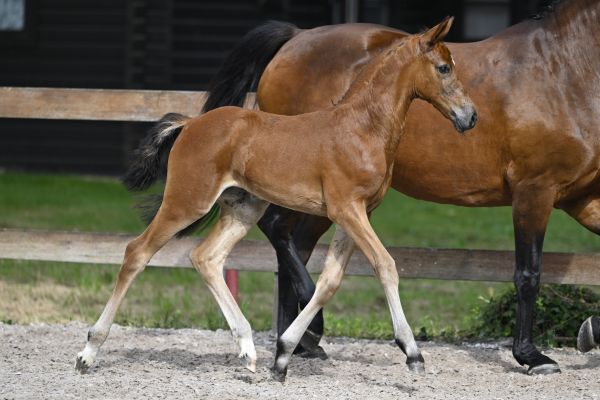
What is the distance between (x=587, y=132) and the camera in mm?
6078

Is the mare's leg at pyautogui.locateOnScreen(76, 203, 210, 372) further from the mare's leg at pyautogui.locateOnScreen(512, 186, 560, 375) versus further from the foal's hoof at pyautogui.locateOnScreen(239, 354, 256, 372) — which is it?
the mare's leg at pyautogui.locateOnScreen(512, 186, 560, 375)

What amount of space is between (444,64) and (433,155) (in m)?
1.01

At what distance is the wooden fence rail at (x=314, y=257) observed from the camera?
695 cm

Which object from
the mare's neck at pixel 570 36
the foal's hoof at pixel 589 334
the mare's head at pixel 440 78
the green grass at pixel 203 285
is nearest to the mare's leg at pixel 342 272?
the mare's head at pixel 440 78

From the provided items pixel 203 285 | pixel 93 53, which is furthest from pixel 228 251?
pixel 93 53

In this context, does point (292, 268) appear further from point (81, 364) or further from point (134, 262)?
point (81, 364)

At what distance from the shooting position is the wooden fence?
23.0 ft

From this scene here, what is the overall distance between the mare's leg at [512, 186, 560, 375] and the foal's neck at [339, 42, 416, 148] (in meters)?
0.96

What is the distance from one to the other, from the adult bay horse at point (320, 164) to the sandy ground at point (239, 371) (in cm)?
23

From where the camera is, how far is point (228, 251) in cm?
597

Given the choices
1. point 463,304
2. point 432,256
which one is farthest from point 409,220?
point 432,256

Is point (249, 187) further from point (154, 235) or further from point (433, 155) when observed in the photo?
point (433, 155)

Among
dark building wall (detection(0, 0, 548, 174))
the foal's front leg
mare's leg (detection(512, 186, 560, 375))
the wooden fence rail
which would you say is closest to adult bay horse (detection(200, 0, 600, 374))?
mare's leg (detection(512, 186, 560, 375))

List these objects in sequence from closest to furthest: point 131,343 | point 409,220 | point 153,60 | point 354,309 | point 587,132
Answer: point 587,132
point 131,343
point 354,309
point 409,220
point 153,60
